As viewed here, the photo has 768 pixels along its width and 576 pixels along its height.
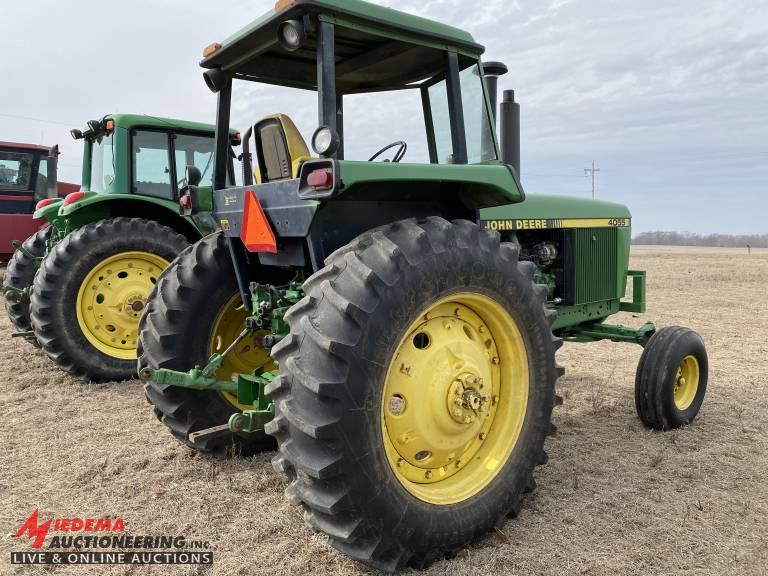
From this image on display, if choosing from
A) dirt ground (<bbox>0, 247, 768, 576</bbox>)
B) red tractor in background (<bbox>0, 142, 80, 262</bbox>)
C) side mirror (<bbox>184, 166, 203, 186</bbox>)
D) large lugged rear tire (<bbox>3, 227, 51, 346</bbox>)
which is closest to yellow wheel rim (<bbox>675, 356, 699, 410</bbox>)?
dirt ground (<bbox>0, 247, 768, 576</bbox>)

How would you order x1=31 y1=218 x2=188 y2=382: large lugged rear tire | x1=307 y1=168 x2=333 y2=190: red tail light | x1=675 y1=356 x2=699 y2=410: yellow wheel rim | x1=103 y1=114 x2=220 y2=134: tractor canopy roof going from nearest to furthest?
x1=307 y1=168 x2=333 y2=190: red tail light, x1=675 y1=356 x2=699 y2=410: yellow wheel rim, x1=31 y1=218 x2=188 y2=382: large lugged rear tire, x1=103 y1=114 x2=220 y2=134: tractor canopy roof

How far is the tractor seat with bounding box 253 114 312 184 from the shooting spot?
9.64ft

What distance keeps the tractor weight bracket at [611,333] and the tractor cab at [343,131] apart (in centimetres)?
200

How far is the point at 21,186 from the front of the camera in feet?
34.6

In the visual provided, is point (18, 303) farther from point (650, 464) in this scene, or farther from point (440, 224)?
point (650, 464)

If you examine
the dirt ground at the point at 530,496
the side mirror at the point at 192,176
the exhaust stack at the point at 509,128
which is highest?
the exhaust stack at the point at 509,128

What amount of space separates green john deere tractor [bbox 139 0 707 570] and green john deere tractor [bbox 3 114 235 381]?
1.71m

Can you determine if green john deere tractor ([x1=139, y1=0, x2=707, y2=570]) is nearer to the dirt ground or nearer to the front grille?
the dirt ground

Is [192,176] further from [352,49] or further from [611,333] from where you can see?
[611,333]

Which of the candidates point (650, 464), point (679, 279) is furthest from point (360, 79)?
point (679, 279)

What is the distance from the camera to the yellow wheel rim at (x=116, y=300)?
551 centimetres

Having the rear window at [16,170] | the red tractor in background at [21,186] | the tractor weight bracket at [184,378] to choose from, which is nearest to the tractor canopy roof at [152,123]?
the tractor weight bracket at [184,378]

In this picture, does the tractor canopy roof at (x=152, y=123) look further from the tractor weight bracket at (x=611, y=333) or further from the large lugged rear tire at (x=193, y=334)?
the tractor weight bracket at (x=611, y=333)

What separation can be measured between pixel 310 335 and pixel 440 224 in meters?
0.73
